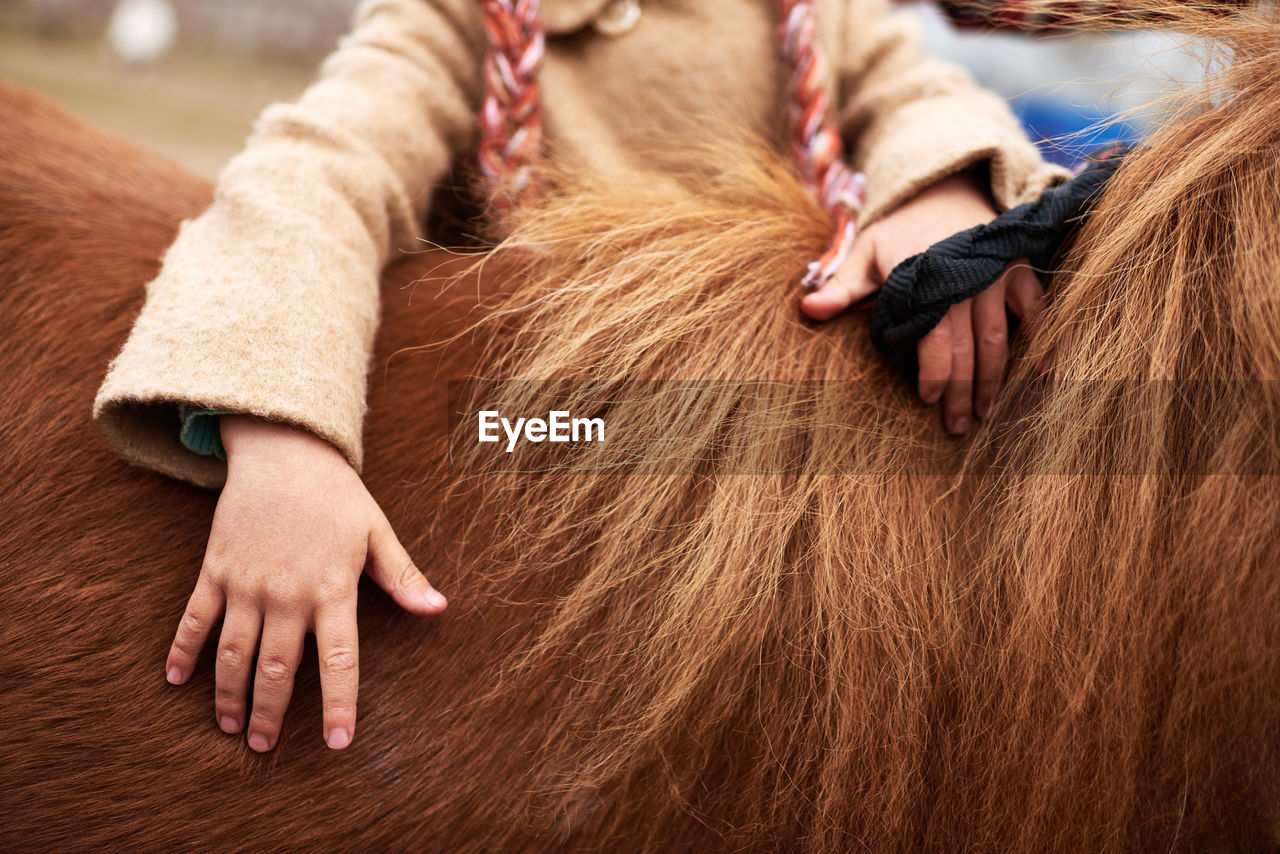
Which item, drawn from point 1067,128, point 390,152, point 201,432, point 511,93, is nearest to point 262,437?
point 201,432

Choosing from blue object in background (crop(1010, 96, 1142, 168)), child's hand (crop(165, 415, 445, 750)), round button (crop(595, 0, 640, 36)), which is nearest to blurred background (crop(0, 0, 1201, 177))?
blue object in background (crop(1010, 96, 1142, 168))

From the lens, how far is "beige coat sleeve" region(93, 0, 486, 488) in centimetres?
46

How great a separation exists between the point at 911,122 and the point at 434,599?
0.54 m

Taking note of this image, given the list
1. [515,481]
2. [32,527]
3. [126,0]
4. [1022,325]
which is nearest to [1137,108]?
[1022,325]

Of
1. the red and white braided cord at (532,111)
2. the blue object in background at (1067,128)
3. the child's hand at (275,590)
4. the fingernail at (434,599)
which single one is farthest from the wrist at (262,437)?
the blue object in background at (1067,128)

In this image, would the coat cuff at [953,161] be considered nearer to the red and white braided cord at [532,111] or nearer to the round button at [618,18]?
the red and white braided cord at [532,111]

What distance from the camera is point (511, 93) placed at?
70cm

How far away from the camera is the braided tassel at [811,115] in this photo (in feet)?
2.24

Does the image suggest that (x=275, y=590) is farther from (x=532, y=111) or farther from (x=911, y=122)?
(x=911, y=122)

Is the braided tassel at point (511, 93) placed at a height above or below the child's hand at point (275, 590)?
above

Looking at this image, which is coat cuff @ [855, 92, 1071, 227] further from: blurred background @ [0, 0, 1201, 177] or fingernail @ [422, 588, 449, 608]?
fingernail @ [422, 588, 449, 608]

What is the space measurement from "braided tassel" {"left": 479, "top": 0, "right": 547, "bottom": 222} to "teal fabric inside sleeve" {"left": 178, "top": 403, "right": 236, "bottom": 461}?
301 mm

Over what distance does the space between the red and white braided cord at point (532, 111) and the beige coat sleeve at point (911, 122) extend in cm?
4

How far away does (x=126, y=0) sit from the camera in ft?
Result: 8.50
